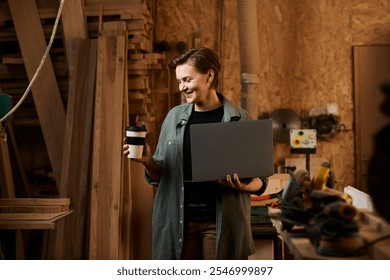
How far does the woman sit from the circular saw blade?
5.05 feet

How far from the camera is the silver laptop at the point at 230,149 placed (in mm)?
1438

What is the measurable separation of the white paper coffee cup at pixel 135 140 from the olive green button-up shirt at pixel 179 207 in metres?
0.18

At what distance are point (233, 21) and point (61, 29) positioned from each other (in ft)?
3.48

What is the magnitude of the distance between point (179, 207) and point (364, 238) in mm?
787

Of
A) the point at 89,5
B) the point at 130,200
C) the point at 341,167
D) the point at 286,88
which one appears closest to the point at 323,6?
the point at 286,88

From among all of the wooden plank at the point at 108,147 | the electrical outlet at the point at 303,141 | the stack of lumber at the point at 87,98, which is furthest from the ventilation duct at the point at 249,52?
the wooden plank at the point at 108,147

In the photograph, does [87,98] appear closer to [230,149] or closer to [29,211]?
[29,211]

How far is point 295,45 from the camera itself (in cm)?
319

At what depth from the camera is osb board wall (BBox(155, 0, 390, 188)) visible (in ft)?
10.4

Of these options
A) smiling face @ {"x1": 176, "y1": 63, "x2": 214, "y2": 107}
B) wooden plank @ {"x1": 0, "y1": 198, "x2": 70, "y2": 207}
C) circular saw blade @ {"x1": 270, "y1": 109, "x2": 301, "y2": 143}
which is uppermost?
smiling face @ {"x1": 176, "y1": 63, "x2": 214, "y2": 107}

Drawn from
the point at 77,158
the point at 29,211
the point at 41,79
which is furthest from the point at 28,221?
the point at 41,79

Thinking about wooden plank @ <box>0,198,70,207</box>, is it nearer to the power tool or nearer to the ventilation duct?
the ventilation duct

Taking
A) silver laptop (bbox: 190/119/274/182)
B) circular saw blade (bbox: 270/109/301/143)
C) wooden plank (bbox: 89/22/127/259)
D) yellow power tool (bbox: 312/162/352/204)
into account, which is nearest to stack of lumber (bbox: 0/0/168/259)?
wooden plank (bbox: 89/22/127/259)
